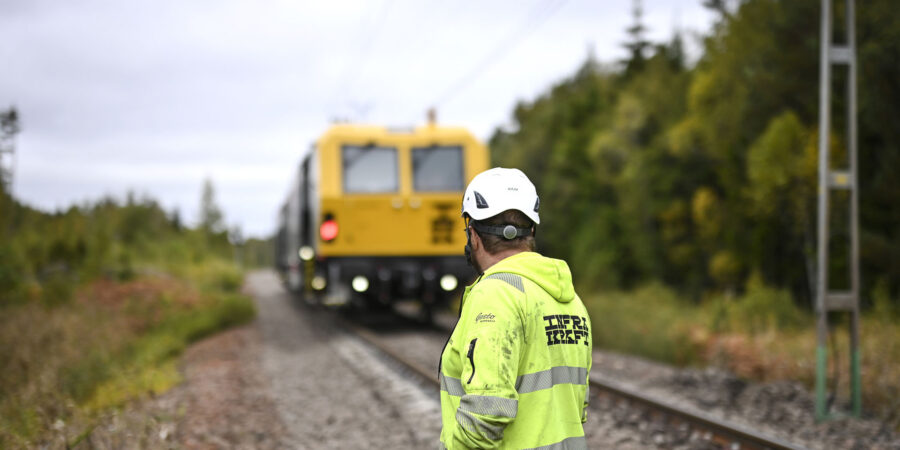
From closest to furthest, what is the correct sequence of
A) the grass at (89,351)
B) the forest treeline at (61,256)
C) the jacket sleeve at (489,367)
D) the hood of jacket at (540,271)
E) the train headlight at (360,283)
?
1. the jacket sleeve at (489,367)
2. the hood of jacket at (540,271)
3. the grass at (89,351)
4. the train headlight at (360,283)
5. the forest treeline at (61,256)

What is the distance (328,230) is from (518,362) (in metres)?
9.52

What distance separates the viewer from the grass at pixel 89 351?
206 inches

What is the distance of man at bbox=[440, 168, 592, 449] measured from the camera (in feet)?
5.88

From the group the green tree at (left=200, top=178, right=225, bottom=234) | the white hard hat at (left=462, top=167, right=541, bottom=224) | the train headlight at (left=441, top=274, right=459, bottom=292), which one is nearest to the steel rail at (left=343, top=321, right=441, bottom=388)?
the train headlight at (left=441, top=274, right=459, bottom=292)

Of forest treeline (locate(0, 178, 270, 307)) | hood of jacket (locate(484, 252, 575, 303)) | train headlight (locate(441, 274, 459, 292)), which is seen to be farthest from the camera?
forest treeline (locate(0, 178, 270, 307))

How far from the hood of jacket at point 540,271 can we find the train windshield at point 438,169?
9.75 metres

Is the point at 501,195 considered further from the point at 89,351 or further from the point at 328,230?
the point at 328,230

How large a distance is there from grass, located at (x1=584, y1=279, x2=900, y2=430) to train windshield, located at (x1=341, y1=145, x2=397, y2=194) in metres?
4.58

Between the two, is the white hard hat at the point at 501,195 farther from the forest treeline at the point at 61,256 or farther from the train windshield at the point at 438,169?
the forest treeline at the point at 61,256

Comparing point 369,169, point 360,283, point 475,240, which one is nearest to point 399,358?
point 360,283

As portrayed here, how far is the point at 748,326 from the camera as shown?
1201 centimetres

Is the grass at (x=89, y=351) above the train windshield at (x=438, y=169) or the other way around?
the other way around

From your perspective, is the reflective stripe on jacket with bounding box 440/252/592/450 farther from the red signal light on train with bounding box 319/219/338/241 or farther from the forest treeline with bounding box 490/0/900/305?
the red signal light on train with bounding box 319/219/338/241

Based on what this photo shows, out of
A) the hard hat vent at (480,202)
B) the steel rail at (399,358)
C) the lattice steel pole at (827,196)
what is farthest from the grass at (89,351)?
the lattice steel pole at (827,196)
